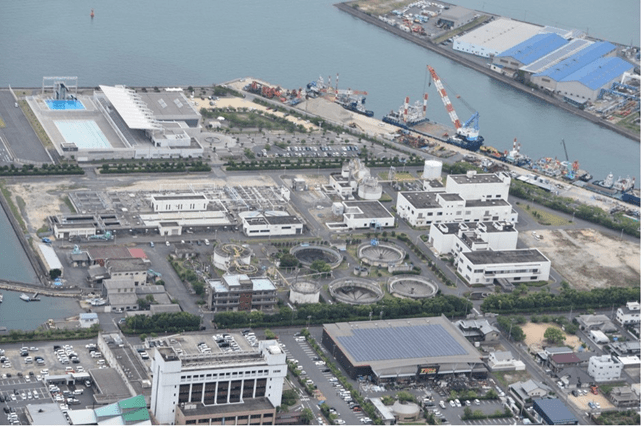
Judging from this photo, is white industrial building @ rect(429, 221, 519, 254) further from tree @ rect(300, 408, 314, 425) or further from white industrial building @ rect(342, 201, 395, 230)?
tree @ rect(300, 408, 314, 425)

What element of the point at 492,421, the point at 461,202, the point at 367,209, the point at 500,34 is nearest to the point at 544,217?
the point at 461,202

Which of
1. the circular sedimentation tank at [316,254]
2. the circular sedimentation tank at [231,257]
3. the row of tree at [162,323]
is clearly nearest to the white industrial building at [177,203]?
the circular sedimentation tank at [231,257]

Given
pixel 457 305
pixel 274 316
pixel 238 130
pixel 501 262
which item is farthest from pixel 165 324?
pixel 238 130

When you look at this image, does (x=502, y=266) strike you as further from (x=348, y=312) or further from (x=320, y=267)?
(x=348, y=312)

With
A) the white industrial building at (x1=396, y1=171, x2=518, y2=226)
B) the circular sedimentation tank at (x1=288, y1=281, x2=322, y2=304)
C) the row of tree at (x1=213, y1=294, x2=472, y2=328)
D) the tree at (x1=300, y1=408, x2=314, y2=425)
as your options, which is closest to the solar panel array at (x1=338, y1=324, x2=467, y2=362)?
the row of tree at (x1=213, y1=294, x2=472, y2=328)

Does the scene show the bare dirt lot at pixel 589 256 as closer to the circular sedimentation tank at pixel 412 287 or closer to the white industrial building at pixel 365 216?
the white industrial building at pixel 365 216
